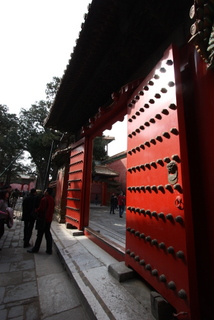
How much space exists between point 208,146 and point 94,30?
235cm

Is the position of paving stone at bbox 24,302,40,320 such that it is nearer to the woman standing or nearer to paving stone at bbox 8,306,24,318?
paving stone at bbox 8,306,24,318

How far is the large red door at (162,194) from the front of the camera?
136 cm

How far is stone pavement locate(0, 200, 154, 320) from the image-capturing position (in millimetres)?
1630

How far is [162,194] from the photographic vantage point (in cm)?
169

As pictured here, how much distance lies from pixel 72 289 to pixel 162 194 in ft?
6.34

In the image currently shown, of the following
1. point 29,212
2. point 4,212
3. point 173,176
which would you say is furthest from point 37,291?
point 29,212

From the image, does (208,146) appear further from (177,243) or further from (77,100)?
(77,100)

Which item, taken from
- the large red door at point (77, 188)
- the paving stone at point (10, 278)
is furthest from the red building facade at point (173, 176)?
the large red door at point (77, 188)

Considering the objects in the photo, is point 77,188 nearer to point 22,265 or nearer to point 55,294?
point 22,265

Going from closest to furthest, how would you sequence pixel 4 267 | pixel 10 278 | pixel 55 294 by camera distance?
pixel 55 294, pixel 10 278, pixel 4 267

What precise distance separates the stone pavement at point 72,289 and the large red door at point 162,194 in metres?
0.27

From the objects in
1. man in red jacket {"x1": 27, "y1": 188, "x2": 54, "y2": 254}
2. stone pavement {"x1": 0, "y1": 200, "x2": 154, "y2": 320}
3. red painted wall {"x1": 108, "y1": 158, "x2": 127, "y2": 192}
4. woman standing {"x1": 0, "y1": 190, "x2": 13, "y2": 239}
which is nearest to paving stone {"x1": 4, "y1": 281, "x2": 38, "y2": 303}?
stone pavement {"x1": 0, "y1": 200, "x2": 154, "y2": 320}

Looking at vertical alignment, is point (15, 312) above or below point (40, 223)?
below

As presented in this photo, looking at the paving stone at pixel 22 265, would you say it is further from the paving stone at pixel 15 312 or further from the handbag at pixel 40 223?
the paving stone at pixel 15 312
